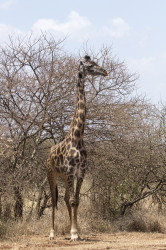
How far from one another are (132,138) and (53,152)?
2.57 m

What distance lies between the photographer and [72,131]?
38.0 feet

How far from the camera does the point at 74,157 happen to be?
11336mm

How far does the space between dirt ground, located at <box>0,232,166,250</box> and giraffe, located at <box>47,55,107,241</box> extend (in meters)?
0.35

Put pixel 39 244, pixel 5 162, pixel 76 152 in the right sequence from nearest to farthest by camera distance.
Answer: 1. pixel 39 244
2. pixel 76 152
3. pixel 5 162

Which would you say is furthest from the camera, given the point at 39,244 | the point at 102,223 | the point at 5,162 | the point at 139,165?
the point at 139,165

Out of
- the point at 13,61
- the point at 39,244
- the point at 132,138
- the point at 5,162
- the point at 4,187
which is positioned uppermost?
the point at 13,61

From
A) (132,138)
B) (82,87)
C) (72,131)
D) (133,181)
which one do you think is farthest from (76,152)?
(133,181)

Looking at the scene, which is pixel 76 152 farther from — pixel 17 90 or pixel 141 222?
pixel 141 222

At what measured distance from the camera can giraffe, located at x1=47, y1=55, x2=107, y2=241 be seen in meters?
11.2

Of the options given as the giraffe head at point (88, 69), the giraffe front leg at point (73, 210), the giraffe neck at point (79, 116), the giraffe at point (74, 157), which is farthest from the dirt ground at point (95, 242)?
the giraffe head at point (88, 69)

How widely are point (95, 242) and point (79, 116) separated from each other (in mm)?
2733

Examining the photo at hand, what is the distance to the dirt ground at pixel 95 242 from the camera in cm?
1015

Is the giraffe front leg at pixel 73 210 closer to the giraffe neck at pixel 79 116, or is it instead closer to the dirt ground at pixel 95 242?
the dirt ground at pixel 95 242

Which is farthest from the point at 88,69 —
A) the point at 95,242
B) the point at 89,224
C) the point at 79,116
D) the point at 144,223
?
the point at 144,223
